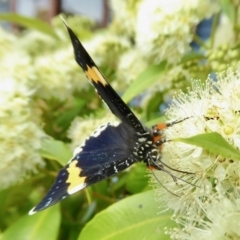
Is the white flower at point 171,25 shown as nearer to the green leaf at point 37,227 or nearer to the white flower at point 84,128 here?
the white flower at point 84,128

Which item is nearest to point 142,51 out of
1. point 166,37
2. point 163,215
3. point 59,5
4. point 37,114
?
point 166,37

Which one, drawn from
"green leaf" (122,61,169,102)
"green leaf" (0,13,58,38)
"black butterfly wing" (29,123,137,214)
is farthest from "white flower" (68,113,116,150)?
"green leaf" (0,13,58,38)

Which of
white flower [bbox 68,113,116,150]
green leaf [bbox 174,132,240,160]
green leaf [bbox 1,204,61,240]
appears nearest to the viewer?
green leaf [bbox 174,132,240,160]

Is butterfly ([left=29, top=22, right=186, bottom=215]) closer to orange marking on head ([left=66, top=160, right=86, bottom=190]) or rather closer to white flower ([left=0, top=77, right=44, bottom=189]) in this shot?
orange marking on head ([left=66, top=160, right=86, bottom=190])

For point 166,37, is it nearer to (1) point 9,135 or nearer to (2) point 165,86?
(2) point 165,86

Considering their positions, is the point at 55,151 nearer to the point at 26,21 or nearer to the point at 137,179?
the point at 137,179

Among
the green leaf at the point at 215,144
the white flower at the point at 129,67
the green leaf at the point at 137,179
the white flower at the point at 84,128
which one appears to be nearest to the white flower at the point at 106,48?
the white flower at the point at 129,67

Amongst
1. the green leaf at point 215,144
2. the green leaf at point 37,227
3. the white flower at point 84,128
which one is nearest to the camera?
the green leaf at point 215,144
